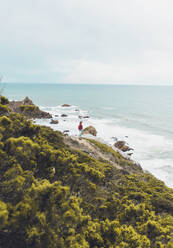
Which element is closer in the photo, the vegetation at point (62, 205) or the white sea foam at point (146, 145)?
the vegetation at point (62, 205)

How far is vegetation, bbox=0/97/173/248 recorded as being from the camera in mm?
4062

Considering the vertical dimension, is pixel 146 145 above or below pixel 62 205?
below

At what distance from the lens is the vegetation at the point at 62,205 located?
4062 millimetres

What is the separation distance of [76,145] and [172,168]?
57.1ft

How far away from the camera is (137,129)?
45.2m

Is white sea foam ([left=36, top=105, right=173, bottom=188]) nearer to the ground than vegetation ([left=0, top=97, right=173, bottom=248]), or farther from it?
nearer to the ground

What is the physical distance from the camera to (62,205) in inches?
175

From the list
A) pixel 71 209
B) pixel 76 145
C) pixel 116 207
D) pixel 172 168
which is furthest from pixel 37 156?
pixel 172 168

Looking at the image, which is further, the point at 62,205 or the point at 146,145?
the point at 146,145

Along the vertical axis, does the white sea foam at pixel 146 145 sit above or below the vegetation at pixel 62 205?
below

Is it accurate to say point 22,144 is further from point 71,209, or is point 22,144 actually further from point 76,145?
point 76,145

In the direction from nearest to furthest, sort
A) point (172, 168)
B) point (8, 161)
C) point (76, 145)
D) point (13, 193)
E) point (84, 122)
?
1. point (13, 193)
2. point (8, 161)
3. point (76, 145)
4. point (172, 168)
5. point (84, 122)

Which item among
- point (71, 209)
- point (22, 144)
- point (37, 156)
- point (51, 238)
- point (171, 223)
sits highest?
point (22, 144)

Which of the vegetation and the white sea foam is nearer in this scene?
the vegetation
